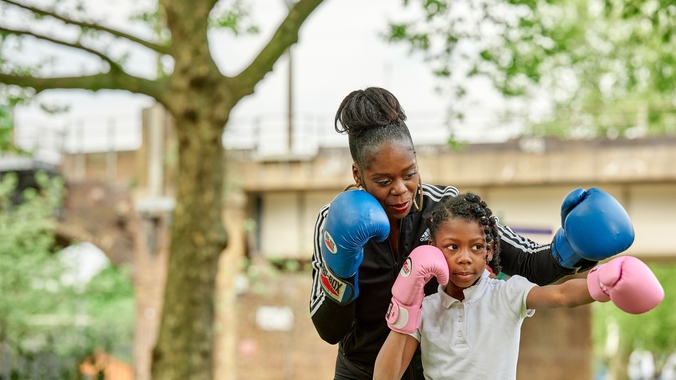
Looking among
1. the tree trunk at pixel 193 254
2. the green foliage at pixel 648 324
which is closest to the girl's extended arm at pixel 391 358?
the tree trunk at pixel 193 254

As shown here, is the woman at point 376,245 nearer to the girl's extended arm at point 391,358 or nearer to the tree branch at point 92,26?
the girl's extended arm at point 391,358

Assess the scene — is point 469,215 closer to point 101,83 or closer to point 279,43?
point 279,43

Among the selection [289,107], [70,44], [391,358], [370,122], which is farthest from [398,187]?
[289,107]

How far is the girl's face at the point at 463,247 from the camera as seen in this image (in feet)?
11.2

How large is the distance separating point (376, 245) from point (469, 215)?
47 cm

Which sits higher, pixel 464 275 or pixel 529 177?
pixel 529 177

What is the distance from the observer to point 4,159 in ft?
64.2

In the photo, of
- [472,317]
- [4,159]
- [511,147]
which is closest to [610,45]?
[511,147]

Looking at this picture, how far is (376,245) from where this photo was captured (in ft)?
12.3

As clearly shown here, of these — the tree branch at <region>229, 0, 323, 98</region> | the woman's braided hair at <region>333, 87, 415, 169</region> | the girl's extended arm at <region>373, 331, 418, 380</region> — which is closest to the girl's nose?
the woman's braided hair at <region>333, 87, 415, 169</region>

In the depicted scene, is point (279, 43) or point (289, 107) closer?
point (279, 43)

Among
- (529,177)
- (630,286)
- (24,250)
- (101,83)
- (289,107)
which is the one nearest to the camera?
(630,286)

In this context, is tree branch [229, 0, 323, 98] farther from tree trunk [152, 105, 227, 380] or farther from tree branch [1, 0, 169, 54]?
tree branch [1, 0, 169, 54]

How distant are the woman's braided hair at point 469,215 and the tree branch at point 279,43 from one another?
666 cm
